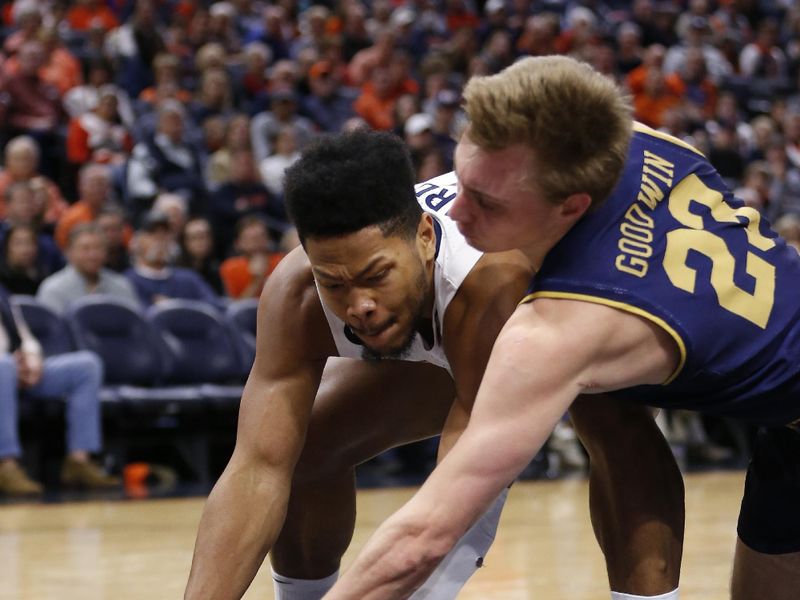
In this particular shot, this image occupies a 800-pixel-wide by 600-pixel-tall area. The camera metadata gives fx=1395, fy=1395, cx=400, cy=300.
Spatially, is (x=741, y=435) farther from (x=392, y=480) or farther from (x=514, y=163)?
(x=514, y=163)

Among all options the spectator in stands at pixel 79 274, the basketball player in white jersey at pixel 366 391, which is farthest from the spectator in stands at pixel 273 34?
the basketball player in white jersey at pixel 366 391

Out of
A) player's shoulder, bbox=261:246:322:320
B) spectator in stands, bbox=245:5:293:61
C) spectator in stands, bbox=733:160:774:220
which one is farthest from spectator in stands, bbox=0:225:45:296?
spectator in stands, bbox=733:160:774:220

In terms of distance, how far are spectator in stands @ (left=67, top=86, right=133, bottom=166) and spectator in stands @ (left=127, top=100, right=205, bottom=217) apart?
0.46ft

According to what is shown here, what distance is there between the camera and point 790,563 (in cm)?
317

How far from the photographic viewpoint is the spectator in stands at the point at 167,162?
9.29 metres

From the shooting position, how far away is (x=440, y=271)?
9.52 feet

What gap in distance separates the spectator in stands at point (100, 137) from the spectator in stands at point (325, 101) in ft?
6.07

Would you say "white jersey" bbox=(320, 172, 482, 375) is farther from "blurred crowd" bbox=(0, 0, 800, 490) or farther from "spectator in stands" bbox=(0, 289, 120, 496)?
"blurred crowd" bbox=(0, 0, 800, 490)

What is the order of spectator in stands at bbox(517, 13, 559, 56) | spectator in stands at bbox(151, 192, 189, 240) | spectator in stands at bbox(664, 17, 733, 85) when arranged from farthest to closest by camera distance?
spectator in stands at bbox(664, 17, 733, 85) < spectator in stands at bbox(517, 13, 559, 56) < spectator in stands at bbox(151, 192, 189, 240)

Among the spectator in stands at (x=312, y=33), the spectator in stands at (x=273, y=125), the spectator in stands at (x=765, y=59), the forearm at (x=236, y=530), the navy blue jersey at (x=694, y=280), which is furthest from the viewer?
the spectator in stands at (x=765, y=59)

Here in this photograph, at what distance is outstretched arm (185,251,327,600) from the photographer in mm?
3051

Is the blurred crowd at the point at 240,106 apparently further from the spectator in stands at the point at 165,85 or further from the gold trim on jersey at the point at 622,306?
the gold trim on jersey at the point at 622,306

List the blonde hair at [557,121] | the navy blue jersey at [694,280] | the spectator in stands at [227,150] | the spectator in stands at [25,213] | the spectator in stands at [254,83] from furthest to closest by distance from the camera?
the spectator in stands at [254,83] → the spectator in stands at [227,150] → the spectator in stands at [25,213] → the navy blue jersey at [694,280] → the blonde hair at [557,121]

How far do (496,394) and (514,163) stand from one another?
0.40 metres
